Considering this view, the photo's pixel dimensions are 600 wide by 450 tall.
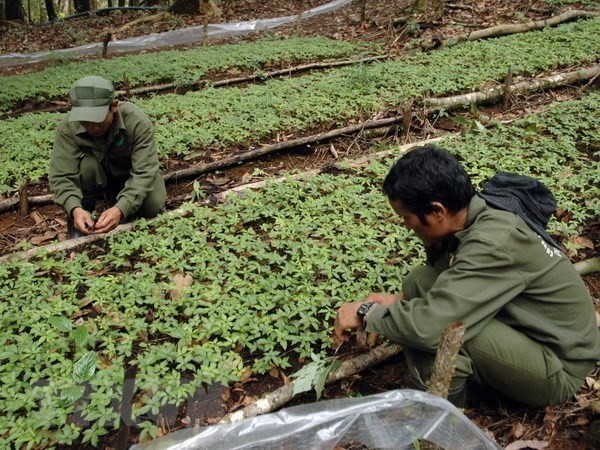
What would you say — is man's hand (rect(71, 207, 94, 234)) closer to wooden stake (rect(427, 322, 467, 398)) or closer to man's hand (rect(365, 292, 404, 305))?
man's hand (rect(365, 292, 404, 305))

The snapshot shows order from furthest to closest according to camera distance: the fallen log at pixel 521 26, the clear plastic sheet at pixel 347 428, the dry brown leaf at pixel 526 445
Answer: the fallen log at pixel 521 26, the dry brown leaf at pixel 526 445, the clear plastic sheet at pixel 347 428

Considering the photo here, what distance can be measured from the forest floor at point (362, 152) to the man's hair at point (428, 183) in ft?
4.29

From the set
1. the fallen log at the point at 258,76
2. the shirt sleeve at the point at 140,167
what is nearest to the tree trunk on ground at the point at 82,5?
the fallen log at the point at 258,76

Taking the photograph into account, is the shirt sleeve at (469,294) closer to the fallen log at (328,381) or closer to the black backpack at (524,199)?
the black backpack at (524,199)

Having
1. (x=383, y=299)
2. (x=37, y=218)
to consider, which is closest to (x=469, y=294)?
(x=383, y=299)

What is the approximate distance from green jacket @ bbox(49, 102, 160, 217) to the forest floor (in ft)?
2.29

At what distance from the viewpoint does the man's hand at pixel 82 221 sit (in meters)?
4.51

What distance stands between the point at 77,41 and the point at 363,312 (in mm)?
18722

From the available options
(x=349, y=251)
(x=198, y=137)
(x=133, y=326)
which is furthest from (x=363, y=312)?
(x=198, y=137)

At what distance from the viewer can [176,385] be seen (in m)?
2.92

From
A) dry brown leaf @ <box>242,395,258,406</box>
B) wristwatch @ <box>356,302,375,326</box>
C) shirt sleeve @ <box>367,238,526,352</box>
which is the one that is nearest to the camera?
shirt sleeve @ <box>367,238,526,352</box>

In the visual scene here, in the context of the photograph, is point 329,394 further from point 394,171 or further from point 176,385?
point 394,171

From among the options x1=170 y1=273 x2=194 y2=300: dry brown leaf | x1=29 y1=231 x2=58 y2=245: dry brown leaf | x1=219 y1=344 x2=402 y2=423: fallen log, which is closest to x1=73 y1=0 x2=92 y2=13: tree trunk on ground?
x1=29 y1=231 x2=58 y2=245: dry brown leaf

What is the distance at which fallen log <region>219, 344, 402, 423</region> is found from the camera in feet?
9.15
